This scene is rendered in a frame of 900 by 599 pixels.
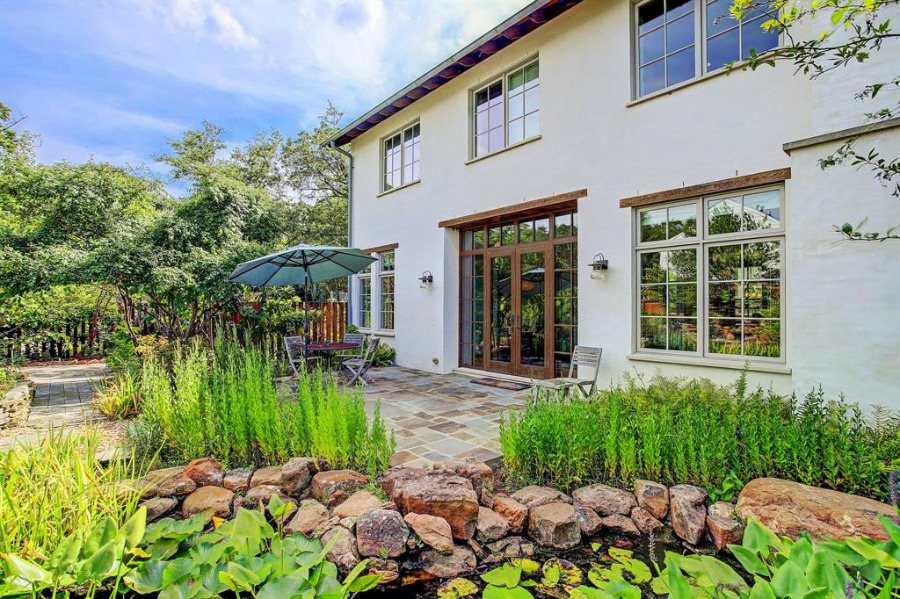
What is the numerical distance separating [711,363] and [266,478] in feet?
14.6

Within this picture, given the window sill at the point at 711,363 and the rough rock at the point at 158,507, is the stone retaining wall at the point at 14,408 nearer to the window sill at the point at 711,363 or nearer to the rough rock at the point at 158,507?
the rough rock at the point at 158,507

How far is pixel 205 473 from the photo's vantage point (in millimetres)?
Result: 3131

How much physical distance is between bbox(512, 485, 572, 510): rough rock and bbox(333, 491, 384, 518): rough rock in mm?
889

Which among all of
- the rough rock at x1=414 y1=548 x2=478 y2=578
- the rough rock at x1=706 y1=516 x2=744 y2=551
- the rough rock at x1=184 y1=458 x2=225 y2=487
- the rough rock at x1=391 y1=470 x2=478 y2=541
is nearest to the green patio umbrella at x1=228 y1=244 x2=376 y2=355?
the rough rock at x1=184 y1=458 x2=225 y2=487

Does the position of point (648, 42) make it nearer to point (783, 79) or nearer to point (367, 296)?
point (783, 79)

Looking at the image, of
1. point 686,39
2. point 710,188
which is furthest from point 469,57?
point 710,188

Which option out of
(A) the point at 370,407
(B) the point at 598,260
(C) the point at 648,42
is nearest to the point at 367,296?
(A) the point at 370,407

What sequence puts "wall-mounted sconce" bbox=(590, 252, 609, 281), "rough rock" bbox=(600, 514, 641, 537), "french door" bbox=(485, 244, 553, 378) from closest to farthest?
"rough rock" bbox=(600, 514, 641, 537) → "wall-mounted sconce" bbox=(590, 252, 609, 281) → "french door" bbox=(485, 244, 553, 378)

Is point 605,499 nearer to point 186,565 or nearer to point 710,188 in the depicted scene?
point 186,565

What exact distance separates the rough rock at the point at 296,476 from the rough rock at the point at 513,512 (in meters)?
1.28

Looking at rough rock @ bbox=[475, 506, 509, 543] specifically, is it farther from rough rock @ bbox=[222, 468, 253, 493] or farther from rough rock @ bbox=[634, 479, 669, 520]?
rough rock @ bbox=[222, 468, 253, 493]

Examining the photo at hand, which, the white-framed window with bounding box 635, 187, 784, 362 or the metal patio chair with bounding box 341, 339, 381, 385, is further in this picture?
the metal patio chair with bounding box 341, 339, 381, 385

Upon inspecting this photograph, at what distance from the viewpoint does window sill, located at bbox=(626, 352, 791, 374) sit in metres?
4.54

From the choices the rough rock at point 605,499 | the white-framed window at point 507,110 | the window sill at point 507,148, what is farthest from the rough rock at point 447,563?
the white-framed window at point 507,110
